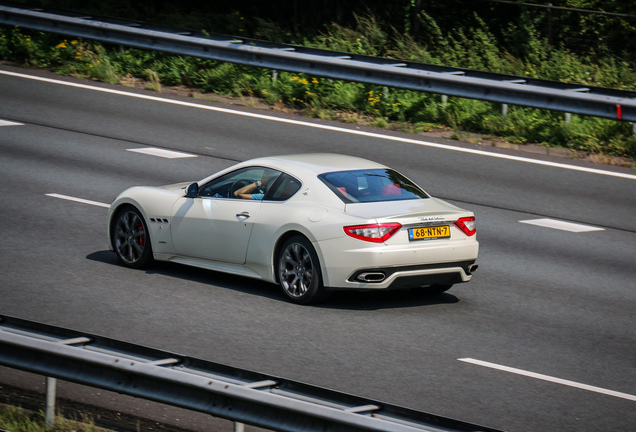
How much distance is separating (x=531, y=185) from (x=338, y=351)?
733 cm

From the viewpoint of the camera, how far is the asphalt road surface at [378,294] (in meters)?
7.49

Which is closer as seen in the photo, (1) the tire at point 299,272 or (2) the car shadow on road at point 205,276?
(1) the tire at point 299,272

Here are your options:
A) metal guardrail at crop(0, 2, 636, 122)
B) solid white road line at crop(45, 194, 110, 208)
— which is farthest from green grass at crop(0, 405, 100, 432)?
metal guardrail at crop(0, 2, 636, 122)

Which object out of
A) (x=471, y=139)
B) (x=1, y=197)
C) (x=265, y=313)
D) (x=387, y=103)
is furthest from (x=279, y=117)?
(x=265, y=313)

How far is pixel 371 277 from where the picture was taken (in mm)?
9023

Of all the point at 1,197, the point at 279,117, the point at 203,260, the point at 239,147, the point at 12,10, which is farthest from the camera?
the point at 12,10

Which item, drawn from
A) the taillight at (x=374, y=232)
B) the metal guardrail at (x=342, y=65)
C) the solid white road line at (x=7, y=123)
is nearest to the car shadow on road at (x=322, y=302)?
the taillight at (x=374, y=232)

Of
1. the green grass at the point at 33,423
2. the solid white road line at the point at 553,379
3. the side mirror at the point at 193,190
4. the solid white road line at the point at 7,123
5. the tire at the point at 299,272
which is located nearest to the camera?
the green grass at the point at 33,423

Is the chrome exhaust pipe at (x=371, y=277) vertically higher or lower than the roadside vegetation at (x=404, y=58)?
lower

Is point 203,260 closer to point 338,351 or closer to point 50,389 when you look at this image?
point 338,351

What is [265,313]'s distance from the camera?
916cm

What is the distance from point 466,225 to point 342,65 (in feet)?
31.2

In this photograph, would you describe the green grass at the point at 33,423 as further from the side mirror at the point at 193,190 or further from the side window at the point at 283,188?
the side mirror at the point at 193,190

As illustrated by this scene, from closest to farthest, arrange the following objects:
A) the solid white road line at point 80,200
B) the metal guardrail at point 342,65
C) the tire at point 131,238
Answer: the tire at point 131,238, the solid white road line at point 80,200, the metal guardrail at point 342,65
